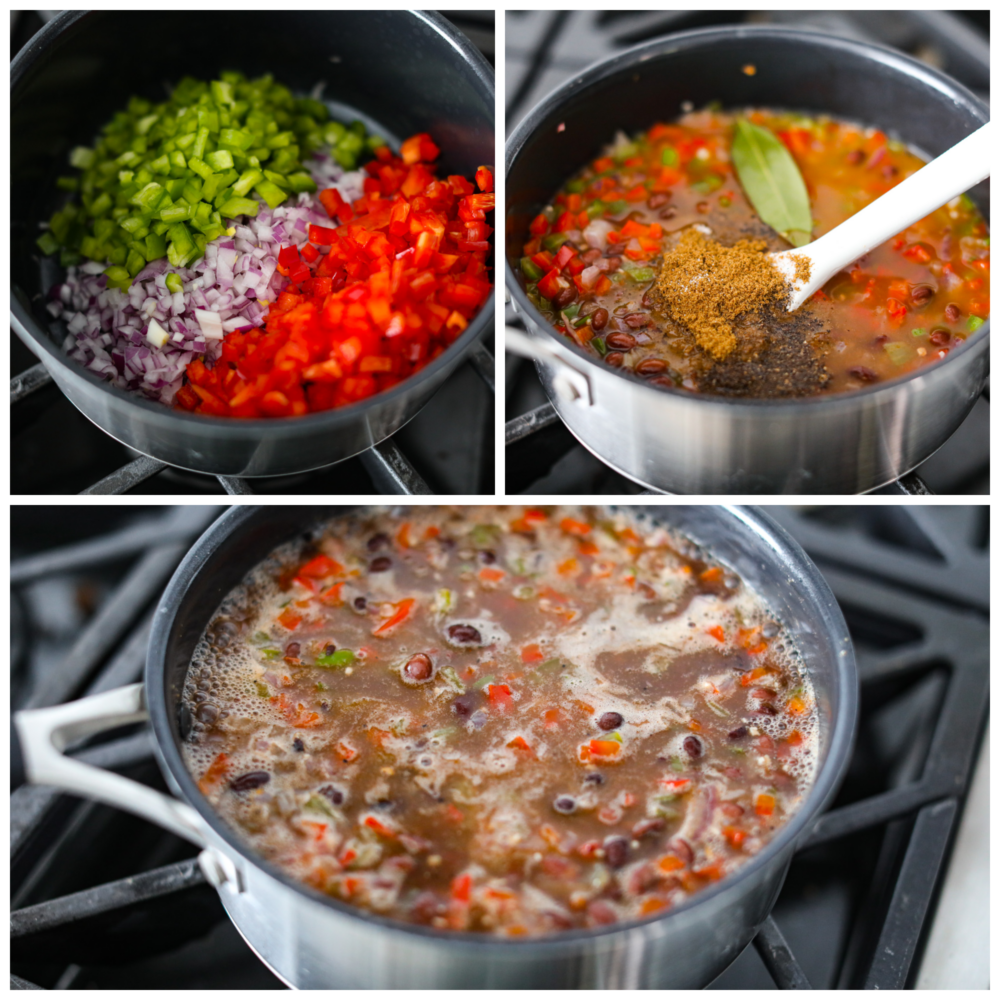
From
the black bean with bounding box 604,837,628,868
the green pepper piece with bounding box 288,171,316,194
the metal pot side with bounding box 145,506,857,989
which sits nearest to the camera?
the metal pot side with bounding box 145,506,857,989

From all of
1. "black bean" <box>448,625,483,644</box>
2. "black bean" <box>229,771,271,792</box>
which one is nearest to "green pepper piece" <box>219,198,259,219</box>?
"black bean" <box>448,625,483,644</box>

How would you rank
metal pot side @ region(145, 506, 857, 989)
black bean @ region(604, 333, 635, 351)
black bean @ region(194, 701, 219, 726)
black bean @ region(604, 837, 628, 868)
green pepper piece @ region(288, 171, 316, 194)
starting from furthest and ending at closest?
1. green pepper piece @ region(288, 171, 316, 194)
2. black bean @ region(604, 333, 635, 351)
3. black bean @ region(194, 701, 219, 726)
4. black bean @ region(604, 837, 628, 868)
5. metal pot side @ region(145, 506, 857, 989)

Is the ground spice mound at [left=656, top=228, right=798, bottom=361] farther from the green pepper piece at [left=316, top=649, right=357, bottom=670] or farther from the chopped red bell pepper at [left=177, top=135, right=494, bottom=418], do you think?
the green pepper piece at [left=316, top=649, right=357, bottom=670]

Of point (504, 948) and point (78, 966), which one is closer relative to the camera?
point (504, 948)

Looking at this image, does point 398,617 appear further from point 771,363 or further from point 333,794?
point 771,363

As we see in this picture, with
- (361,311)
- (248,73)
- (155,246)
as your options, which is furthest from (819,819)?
(248,73)

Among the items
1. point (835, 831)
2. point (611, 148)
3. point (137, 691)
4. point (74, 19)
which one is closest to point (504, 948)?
point (137, 691)

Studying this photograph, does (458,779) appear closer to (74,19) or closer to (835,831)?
(835,831)
